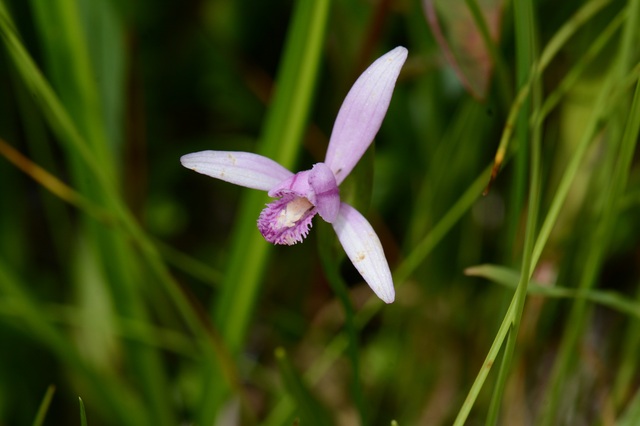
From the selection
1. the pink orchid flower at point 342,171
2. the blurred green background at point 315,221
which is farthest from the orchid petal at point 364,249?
the blurred green background at point 315,221

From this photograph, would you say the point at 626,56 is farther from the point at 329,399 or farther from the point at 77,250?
the point at 77,250

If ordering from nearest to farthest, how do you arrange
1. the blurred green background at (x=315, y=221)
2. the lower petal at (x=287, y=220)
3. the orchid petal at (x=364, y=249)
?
the orchid petal at (x=364, y=249)
the lower petal at (x=287, y=220)
the blurred green background at (x=315, y=221)

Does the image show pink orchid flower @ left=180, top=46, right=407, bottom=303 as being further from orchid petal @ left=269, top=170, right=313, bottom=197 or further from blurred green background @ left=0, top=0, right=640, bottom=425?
blurred green background @ left=0, top=0, right=640, bottom=425

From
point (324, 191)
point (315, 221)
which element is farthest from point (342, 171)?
point (315, 221)

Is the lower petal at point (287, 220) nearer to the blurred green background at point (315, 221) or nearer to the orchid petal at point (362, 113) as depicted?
the orchid petal at point (362, 113)

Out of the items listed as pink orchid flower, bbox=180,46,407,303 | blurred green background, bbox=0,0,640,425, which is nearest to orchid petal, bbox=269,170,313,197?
pink orchid flower, bbox=180,46,407,303

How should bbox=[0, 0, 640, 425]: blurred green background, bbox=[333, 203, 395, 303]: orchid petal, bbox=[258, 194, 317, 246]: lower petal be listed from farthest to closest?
bbox=[0, 0, 640, 425]: blurred green background < bbox=[258, 194, 317, 246]: lower petal < bbox=[333, 203, 395, 303]: orchid petal

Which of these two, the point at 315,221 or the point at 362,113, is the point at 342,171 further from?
the point at 315,221
